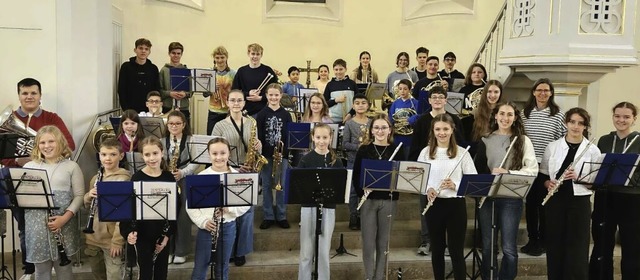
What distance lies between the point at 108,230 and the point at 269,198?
184 cm

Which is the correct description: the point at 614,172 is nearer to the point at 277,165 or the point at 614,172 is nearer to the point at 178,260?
the point at 277,165

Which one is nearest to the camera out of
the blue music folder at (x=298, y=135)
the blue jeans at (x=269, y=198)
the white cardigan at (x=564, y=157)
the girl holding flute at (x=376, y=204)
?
the white cardigan at (x=564, y=157)

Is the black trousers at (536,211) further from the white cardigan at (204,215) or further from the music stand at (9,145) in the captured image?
the music stand at (9,145)

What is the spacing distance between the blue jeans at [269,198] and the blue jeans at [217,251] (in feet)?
3.53

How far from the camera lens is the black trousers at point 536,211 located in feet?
18.4

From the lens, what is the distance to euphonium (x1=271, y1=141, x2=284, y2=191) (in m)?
6.15

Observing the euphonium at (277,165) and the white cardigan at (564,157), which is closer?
the white cardigan at (564,157)

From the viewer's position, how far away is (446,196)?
495 centimetres

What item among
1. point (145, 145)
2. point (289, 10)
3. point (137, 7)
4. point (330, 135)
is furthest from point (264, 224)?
point (289, 10)

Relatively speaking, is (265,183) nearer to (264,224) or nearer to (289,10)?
(264,224)

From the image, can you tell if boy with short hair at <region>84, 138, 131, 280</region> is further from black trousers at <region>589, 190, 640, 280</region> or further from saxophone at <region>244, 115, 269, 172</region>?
black trousers at <region>589, 190, 640, 280</region>

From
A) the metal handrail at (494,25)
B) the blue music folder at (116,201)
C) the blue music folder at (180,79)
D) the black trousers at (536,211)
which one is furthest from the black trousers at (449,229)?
the metal handrail at (494,25)

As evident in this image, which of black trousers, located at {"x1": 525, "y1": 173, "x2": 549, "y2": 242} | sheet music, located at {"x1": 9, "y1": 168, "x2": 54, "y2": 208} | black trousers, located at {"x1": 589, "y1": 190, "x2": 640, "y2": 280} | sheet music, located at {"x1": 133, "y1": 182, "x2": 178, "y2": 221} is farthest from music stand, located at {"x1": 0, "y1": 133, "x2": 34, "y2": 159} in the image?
black trousers, located at {"x1": 589, "y1": 190, "x2": 640, "y2": 280}

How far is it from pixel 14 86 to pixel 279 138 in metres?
2.91
